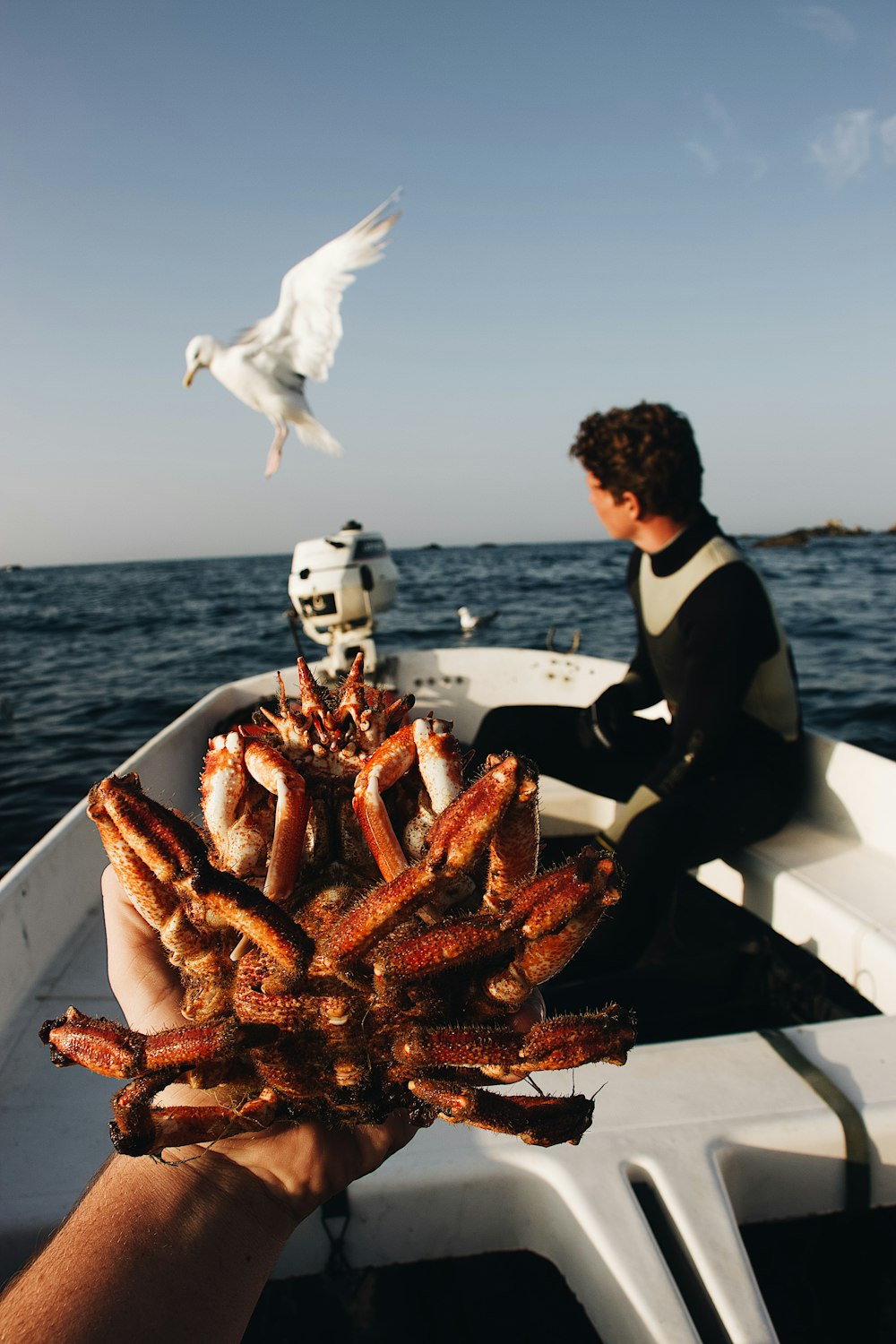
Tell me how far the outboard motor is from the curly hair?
272 cm

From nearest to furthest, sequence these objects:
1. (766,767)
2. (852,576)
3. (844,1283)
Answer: (844,1283) < (766,767) < (852,576)

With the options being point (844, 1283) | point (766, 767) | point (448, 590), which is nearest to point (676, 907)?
point (766, 767)

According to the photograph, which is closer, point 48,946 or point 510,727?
point 48,946

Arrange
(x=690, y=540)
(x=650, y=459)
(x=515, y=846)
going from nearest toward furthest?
(x=515, y=846), (x=650, y=459), (x=690, y=540)

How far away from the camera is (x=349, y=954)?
1545 millimetres

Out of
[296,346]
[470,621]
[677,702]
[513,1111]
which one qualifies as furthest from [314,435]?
[513,1111]

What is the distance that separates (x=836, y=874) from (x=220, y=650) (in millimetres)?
15773

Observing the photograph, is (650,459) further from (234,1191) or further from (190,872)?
(234,1191)

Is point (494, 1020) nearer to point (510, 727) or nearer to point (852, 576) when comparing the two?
point (510, 727)

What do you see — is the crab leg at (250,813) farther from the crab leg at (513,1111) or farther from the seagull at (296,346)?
the seagull at (296,346)

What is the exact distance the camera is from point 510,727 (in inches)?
202

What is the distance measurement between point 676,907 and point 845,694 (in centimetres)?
764

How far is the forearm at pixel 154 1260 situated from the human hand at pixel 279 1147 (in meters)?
0.02

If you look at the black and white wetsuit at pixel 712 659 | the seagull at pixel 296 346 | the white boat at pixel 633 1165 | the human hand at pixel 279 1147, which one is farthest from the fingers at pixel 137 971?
the seagull at pixel 296 346
